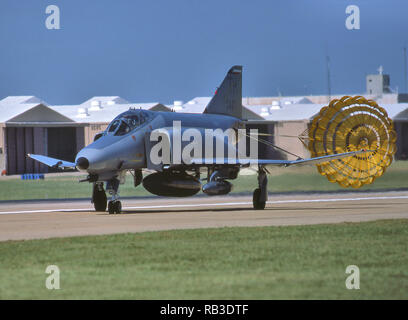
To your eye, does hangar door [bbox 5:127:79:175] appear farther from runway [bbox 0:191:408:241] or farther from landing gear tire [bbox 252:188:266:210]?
landing gear tire [bbox 252:188:266:210]

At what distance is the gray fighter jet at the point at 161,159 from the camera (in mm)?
26859

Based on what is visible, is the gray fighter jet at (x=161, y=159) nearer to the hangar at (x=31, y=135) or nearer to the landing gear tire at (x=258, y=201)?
the landing gear tire at (x=258, y=201)

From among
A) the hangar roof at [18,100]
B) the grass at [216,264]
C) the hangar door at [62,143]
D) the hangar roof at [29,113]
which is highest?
the hangar roof at [18,100]

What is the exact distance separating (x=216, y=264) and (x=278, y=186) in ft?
80.3

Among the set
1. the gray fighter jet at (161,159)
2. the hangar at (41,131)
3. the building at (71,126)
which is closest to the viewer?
the gray fighter jet at (161,159)

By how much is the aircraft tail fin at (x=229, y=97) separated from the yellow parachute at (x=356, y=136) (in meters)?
3.60

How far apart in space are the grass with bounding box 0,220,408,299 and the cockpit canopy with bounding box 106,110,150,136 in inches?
303

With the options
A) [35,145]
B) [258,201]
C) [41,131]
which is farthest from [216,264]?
[41,131]

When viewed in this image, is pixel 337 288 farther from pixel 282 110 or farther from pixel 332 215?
pixel 282 110

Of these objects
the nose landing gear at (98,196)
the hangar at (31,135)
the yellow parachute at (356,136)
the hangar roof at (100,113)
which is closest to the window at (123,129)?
the nose landing gear at (98,196)

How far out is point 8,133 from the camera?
62.2 m

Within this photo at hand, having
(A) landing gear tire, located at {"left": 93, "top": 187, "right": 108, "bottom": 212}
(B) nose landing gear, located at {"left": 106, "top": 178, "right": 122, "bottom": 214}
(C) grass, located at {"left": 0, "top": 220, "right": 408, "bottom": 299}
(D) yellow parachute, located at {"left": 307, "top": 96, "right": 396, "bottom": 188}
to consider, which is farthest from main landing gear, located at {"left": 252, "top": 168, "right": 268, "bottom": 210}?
(C) grass, located at {"left": 0, "top": 220, "right": 408, "bottom": 299}

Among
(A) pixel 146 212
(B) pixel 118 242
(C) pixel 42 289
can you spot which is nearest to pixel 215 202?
(A) pixel 146 212

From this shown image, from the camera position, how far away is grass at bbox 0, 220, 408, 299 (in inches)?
477
